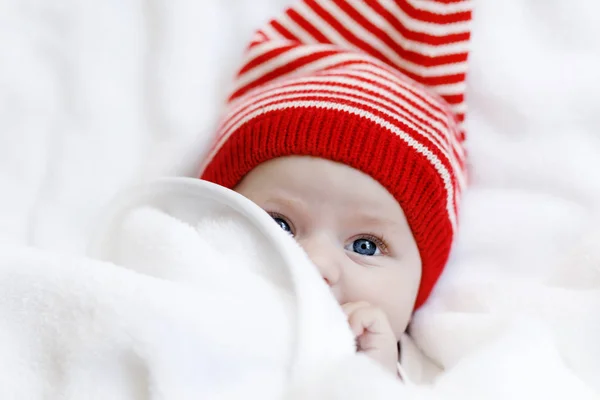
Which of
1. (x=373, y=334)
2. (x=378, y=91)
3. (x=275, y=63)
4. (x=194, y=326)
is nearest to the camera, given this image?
(x=194, y=326)

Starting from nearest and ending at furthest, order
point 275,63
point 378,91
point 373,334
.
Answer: point 373,334, point 378,91, point 275,63

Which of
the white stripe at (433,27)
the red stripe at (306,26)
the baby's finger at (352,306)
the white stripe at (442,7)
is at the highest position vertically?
the white stripe at (442,7)

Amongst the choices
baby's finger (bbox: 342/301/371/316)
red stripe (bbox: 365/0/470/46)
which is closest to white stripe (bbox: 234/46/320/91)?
red stripe (bbox: 365/0/470/46)

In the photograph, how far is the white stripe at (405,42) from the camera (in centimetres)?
102

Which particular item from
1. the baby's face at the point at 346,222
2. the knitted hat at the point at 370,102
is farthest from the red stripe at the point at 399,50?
the baby's face at the point at 346,222

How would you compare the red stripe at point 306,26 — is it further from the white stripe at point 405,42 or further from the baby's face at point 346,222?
the baby's face at point 346,222

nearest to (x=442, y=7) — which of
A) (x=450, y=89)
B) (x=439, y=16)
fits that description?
(x=439, y=16)

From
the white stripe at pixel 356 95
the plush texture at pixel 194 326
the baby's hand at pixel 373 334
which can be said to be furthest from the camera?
the white stripe at pixel 356 95

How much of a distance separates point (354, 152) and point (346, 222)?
3.4 inches

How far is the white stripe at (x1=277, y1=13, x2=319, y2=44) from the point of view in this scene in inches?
43.2

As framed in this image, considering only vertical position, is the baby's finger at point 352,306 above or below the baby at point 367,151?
below

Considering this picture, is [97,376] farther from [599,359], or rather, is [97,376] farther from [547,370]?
[599,359]

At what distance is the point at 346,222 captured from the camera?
0.90m

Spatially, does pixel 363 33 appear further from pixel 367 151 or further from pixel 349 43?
pixel 367 151
